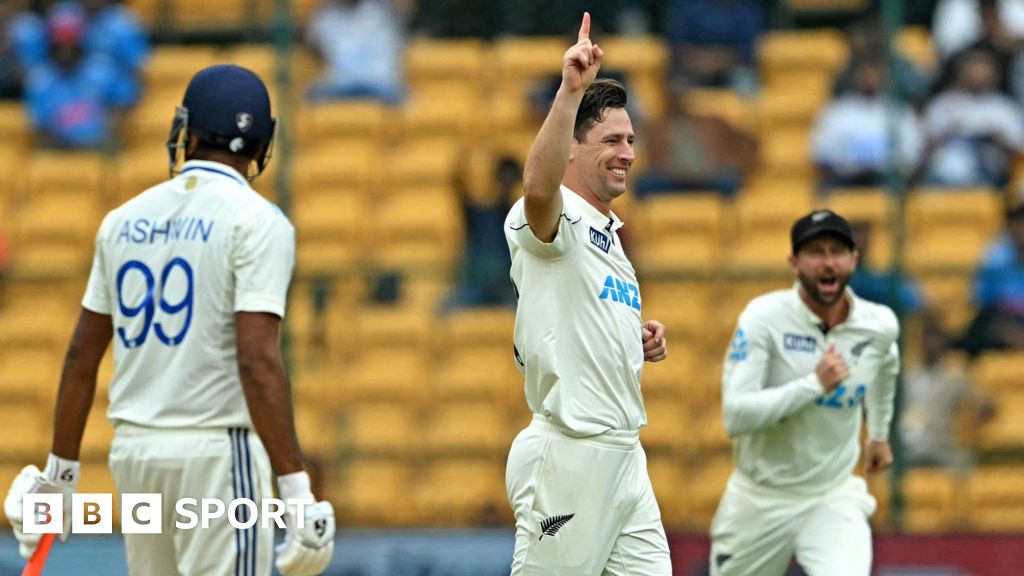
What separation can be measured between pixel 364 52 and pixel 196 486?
8.09 m

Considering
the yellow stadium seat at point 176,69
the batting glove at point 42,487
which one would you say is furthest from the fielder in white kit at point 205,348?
the yellow stadium seat at point 176,69

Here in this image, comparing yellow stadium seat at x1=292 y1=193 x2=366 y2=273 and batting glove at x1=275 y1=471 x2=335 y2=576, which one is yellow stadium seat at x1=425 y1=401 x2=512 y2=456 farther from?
batting glove at x1=275 y1=471 x2=335 y2=576

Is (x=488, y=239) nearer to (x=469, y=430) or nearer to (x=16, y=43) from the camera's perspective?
(x=469, y=430)

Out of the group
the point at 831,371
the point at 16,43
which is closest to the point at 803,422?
the point at 831,371

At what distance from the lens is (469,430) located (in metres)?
11.1

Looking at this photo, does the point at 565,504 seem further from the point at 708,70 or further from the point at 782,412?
the point at 708,70

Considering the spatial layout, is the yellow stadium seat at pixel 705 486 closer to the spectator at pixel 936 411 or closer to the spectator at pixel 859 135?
the spectator at pixel 936 411

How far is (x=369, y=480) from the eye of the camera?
35.8 feet

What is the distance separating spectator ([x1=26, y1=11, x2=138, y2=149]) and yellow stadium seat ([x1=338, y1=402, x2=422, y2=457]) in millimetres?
3488

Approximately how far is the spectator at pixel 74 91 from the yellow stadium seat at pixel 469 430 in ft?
12.8

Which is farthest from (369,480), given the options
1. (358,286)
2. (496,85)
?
(496,85)

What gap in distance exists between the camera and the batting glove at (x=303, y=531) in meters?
5.58

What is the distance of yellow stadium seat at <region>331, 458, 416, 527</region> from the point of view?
1084 cm

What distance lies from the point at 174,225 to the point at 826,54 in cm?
834
